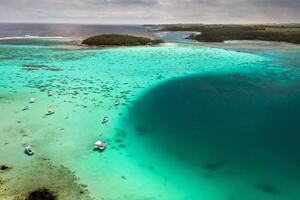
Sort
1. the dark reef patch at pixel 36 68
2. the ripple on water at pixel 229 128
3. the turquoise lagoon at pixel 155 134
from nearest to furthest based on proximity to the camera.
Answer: the turquoise lagoon at pixel 155 134 < the ripple on water at pixel 229 128 < the dark reef patch at pixel 36 68

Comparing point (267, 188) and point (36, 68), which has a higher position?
point (36, 68)

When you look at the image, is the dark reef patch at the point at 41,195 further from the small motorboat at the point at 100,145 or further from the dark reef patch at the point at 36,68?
the dark reef patch at the point at 36,68

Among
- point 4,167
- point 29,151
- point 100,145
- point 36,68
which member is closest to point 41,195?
point 4,167

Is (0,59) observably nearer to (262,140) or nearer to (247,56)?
(247,56)

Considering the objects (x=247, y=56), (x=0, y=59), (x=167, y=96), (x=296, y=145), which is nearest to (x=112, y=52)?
(x=0, y=59)

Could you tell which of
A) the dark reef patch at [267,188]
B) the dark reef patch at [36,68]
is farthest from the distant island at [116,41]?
the dark reef patch at [267,188]

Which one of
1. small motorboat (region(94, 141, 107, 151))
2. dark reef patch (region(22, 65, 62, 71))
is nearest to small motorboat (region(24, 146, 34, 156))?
small motorboat (region(94, 141, 107, 151))

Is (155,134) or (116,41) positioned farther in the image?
(116,41)

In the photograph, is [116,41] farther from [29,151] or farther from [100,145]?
[29,151]

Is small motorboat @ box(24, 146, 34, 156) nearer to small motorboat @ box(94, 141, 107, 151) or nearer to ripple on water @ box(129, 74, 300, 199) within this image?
small motorboat @ box(94, 141, 107, 151)
